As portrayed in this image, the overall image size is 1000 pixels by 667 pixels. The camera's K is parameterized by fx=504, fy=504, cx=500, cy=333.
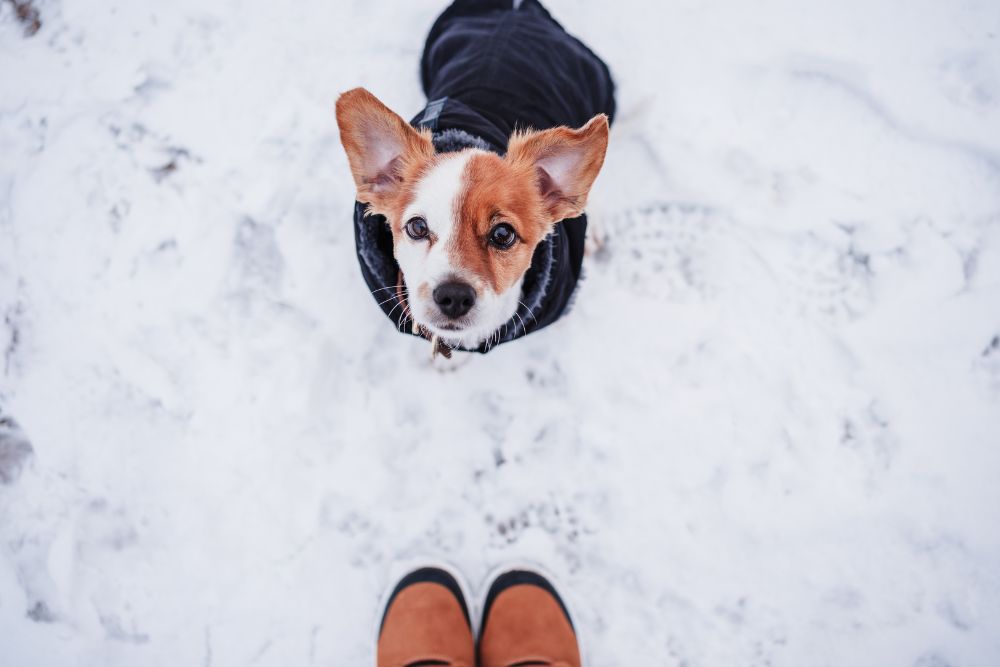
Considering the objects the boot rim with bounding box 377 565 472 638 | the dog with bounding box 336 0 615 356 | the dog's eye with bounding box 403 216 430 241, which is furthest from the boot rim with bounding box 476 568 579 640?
the dog's eye with bounding box 403 216 430 241

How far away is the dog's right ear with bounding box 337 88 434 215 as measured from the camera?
1.55 m

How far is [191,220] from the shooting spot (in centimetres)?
253

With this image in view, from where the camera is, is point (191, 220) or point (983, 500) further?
point (191, 220)

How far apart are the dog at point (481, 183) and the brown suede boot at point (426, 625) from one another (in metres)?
1.12

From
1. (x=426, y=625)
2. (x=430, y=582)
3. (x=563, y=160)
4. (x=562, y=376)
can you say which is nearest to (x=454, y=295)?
(x=563, y=160)

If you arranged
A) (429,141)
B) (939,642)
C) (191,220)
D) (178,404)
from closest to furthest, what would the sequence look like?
(429,141), (939,642), (178,404), (191,220)

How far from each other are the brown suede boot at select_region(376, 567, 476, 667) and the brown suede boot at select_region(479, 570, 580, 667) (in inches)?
4.5

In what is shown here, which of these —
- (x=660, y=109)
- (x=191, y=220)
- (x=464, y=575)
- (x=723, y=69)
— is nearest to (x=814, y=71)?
(x=723, y=69)

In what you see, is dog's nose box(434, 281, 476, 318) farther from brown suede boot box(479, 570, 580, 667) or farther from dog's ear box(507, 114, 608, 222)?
brown suede boot box(479, 570, 580, 667)

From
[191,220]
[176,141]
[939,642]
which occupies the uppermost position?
[176,141]

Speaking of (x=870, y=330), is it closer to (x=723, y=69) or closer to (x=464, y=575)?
(x=723, y=69)

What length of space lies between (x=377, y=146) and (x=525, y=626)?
6.85 ft

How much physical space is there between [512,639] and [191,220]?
100 inches

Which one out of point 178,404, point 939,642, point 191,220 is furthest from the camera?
point 191,220
